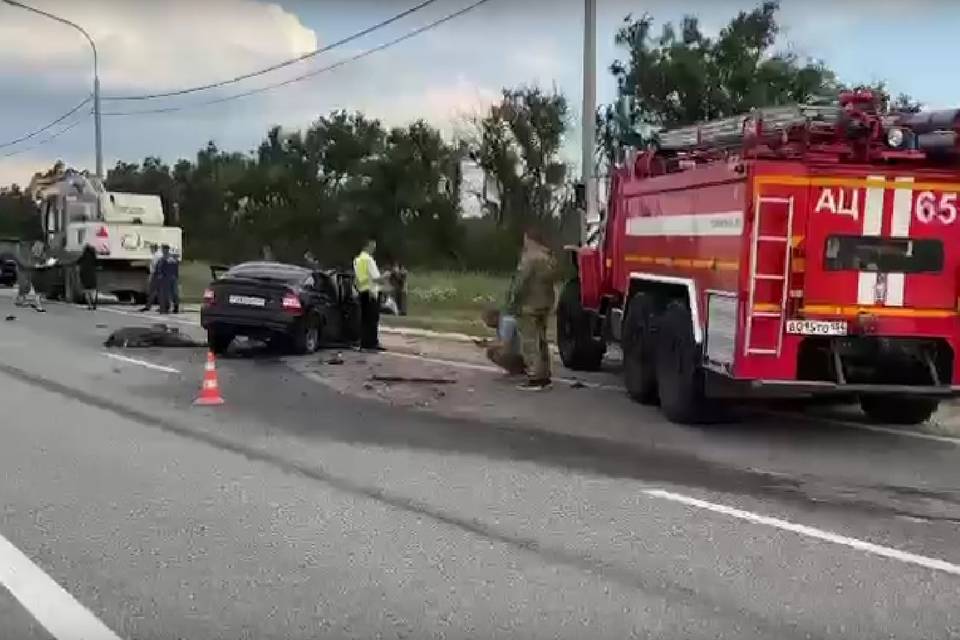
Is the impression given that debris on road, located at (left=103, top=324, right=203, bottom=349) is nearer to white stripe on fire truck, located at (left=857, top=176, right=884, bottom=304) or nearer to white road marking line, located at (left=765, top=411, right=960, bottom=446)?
white road marking line, located at (left=765, top=411, right=960, bottom=446)

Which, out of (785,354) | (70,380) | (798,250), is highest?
(798,250)

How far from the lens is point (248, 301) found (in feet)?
54.6

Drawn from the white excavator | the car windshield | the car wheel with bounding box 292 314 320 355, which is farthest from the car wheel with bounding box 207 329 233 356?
the white excavator

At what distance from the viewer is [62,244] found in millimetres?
31562

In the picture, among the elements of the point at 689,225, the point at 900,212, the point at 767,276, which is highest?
the point at 900,212

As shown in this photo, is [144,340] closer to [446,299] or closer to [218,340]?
[218,340]

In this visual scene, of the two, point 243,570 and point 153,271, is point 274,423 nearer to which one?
point 243,570

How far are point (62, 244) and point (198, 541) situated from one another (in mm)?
27301

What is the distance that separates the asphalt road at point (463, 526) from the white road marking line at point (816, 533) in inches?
0.8

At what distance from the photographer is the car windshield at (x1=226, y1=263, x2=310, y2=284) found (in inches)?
668

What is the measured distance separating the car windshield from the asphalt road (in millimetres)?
5550

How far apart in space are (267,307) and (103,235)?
15.1 m

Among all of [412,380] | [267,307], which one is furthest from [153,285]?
[412,380]

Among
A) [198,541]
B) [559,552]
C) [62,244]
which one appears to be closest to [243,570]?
[198,541]
